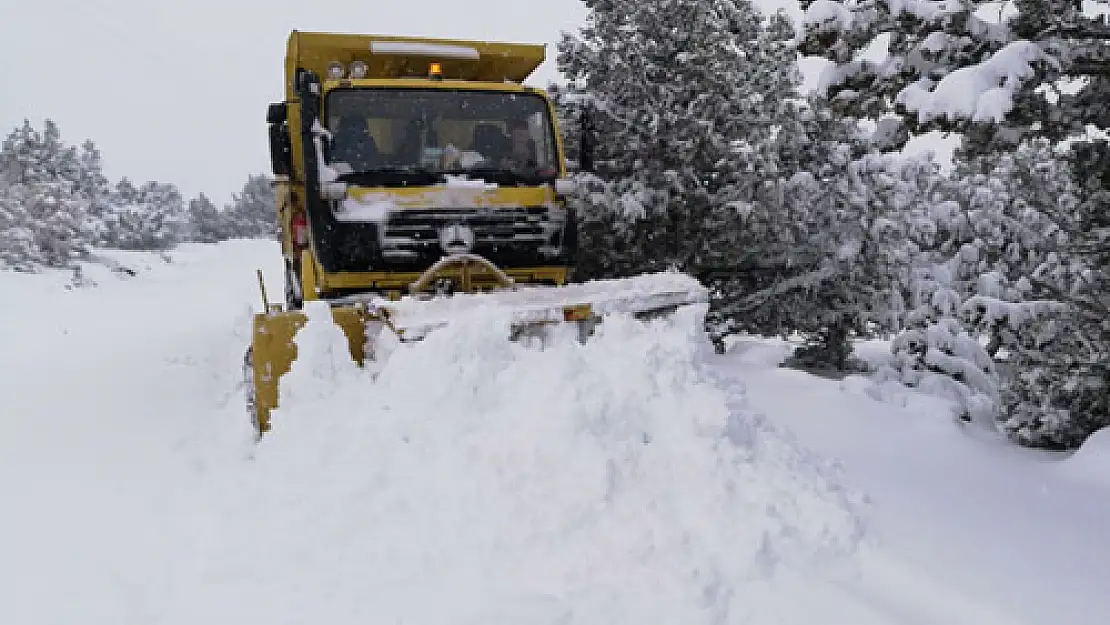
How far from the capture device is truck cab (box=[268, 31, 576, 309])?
5777 mm

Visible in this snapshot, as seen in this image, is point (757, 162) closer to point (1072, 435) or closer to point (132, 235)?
point (1072, 435)

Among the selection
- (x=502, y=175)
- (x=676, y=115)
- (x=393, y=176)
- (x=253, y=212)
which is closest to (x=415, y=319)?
(x=393, y=176)

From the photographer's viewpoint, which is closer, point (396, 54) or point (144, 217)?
point (396, 54)

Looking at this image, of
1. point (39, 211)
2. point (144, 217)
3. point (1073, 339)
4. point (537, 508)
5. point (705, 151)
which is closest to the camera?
point (537, 508)

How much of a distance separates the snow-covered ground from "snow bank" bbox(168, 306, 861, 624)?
0.04ft

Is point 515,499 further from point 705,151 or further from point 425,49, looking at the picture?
point 705,151

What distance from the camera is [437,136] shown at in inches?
247

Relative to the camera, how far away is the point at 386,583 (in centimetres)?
291

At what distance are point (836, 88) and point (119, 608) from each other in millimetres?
4461

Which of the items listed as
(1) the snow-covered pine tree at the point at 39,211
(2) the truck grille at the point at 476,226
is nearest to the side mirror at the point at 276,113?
(2) the truck grille at the point at 476,226

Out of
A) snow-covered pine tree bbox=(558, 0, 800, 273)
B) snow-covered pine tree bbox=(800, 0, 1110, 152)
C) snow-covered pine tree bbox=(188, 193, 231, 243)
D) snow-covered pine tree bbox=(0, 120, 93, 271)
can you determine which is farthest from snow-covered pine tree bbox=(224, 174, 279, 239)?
snow-covered pine tree bbox=(800, 0, 1110, 152)

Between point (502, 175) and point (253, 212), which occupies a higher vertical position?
point (502, 175)

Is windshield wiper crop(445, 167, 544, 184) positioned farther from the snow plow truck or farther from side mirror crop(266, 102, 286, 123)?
side mirror crop(266, 102, 286, 123)

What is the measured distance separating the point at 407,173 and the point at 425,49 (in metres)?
1.67
